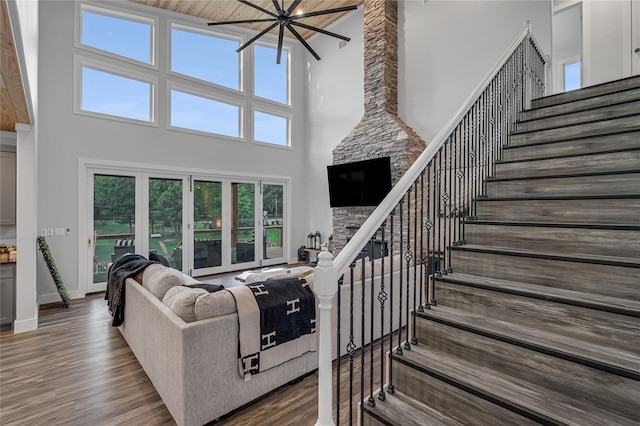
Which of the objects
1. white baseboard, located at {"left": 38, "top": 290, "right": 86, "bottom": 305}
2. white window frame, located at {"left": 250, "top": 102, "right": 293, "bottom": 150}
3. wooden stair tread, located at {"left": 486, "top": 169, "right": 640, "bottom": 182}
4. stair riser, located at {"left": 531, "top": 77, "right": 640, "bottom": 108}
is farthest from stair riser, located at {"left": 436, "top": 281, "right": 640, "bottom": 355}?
white window frame, located at {"left": 250, "top": 102, "right": 293, "bottom": 150}

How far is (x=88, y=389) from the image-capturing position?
247 cm

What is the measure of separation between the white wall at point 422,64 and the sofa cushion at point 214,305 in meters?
4.54

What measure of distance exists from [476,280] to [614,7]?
474 cm

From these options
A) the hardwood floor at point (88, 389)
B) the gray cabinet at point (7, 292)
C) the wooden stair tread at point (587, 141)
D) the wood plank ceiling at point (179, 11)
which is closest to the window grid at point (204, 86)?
the wood plank ceiling at point (179, 11)

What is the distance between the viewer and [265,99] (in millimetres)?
7508

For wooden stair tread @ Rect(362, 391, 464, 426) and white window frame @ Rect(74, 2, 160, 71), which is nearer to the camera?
wooden stair tread @ Rect(362, 391, 464, 426)

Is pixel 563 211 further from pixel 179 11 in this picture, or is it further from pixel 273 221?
pixel 179 11

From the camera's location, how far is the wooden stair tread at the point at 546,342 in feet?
4.21

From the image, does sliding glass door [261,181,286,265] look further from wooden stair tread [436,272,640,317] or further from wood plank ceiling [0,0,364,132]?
wooden stair tread [436,272,640,317]

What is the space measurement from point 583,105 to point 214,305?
390 cm

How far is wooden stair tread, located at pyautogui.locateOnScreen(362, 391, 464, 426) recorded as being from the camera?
1488mm

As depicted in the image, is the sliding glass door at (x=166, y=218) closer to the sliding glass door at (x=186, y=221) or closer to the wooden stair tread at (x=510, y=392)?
the sliding glass door at (x=186, y=221)

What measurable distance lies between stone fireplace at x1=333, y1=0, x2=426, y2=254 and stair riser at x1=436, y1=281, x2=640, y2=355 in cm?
387

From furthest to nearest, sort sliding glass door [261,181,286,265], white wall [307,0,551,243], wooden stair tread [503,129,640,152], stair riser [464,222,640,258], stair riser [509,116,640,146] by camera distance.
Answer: sliding glass door [261,181,286,265], white wall [307,0,551,243], stair riser [509,116,640,146], wooden stair tread [503,129,640,152], stair riser [464,222,640,258]
